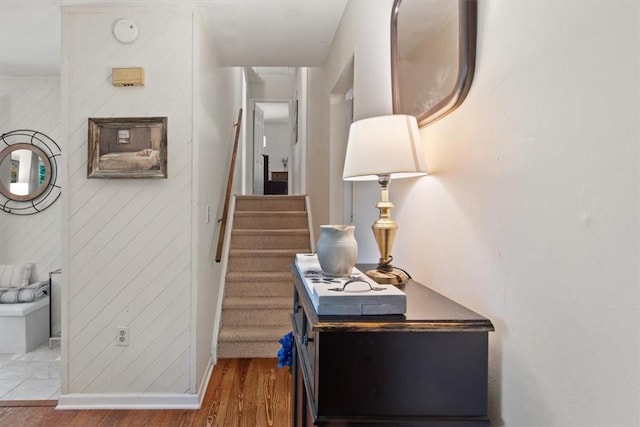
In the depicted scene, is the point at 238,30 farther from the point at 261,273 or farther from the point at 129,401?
the point at 129,401

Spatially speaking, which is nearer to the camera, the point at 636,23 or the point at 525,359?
the point at 636,23

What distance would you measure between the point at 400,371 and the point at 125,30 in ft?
7.90

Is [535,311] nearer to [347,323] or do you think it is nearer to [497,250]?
[497,250]

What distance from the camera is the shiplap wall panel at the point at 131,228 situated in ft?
7.41

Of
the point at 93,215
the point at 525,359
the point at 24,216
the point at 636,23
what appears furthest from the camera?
the point at 24,216

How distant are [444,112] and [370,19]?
974mm

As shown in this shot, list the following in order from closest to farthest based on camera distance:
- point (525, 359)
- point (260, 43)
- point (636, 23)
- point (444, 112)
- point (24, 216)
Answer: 1. point (636, 23)
2. point (525, 359)
3. point (444, 112)
4. point (260, 43)
5. point (24, 216)

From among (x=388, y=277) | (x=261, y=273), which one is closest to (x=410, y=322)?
(x=388, y=277)

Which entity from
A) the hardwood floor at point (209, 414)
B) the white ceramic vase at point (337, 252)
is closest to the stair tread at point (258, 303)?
the hardwood floor at point (209, 414)

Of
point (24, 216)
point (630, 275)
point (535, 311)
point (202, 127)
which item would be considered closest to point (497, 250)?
point (535, 311)

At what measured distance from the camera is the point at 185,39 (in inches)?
90.0

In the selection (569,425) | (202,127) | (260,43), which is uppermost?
(260,43)

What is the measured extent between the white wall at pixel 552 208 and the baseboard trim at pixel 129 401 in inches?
76.1

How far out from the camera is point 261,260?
12.3ft
